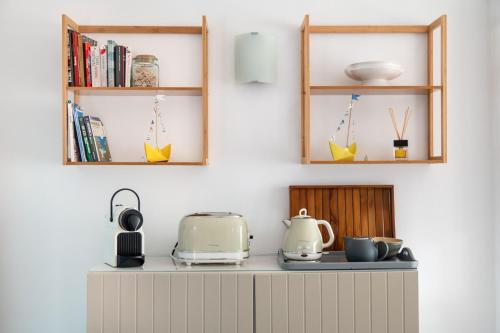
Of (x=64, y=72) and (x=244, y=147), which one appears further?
(x=244, y=147)

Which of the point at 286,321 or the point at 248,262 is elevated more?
the point at 248,262

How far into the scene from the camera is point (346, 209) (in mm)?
2980

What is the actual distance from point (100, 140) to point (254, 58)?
85 cm

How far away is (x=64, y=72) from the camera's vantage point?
2744 millimetres

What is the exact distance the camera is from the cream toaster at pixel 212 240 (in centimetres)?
261

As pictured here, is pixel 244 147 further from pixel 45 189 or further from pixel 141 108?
pixel 45 189


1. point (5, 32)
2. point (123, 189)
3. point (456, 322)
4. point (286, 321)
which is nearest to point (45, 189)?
point (123, 189)

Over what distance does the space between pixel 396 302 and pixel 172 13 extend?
175 cm

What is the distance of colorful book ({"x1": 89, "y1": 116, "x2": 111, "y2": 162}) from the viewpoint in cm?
284

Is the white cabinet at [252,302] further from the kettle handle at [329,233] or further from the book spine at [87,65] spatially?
the book spine at [87,65]

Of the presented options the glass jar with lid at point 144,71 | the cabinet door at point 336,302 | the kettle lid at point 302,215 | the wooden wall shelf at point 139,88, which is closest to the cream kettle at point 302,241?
the kettle lid at point 302,215

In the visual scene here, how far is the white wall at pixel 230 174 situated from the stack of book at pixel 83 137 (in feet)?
0.60

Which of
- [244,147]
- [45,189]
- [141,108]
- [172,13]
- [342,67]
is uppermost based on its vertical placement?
[172,13]

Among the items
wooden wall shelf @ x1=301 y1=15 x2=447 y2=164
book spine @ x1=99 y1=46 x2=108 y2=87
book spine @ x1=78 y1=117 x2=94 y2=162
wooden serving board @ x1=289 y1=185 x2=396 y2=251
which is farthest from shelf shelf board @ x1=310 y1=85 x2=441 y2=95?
book spine @ x1=78 y1=117 x2=94 y2=162
